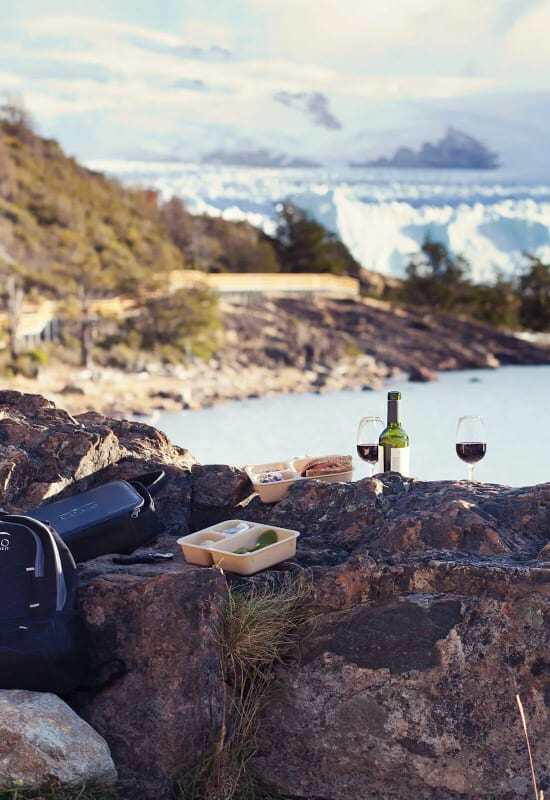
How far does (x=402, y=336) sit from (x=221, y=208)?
59.1ft

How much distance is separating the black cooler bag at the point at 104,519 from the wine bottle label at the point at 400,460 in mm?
808

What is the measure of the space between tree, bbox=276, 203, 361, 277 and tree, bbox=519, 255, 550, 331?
25.7 ft

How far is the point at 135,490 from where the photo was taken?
9.48 feet

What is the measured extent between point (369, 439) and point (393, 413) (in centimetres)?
13

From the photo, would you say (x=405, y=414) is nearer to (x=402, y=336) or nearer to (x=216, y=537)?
(x=402, y=336)

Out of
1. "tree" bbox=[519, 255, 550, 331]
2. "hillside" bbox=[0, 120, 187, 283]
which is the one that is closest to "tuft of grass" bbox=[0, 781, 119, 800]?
"hillside" bbox=[0, 120, 187, 283]

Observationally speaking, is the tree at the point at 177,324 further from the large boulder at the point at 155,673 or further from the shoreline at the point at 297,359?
the large boulder at the point at 155,673

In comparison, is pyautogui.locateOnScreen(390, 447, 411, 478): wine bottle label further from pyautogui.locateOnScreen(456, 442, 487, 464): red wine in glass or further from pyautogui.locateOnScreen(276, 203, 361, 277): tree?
pyautogui.locateOnScreen(276, 203, 361, 277): tree

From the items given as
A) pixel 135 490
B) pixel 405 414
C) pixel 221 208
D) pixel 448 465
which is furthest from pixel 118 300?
pixel 135 490

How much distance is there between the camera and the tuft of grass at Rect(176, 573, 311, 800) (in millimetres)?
2441

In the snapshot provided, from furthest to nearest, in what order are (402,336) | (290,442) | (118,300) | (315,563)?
(402,336) < (118,300) < (290,442) < (315,563)

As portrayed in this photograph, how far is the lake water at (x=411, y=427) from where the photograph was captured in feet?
61.3

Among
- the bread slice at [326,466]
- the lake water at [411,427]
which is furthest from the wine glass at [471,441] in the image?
the lake water at [411,427]

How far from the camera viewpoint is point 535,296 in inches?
2009
